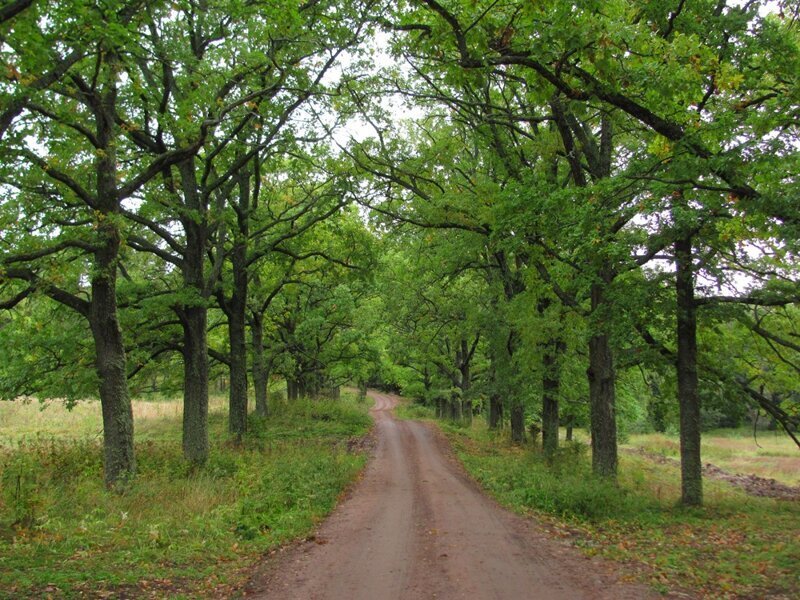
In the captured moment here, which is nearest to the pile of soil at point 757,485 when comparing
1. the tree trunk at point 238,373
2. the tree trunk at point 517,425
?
the tree trunk at point 517,425

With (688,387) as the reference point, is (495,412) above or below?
below

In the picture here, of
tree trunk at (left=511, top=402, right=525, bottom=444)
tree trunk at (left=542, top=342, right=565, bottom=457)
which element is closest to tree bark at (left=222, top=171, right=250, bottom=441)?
tree trunk at (left=542, top=342, right=565, bottom=457)

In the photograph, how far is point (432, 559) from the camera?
7461 mm

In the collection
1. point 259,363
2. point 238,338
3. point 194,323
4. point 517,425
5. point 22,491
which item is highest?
point 194,323

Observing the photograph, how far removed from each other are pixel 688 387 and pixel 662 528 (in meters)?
3.63

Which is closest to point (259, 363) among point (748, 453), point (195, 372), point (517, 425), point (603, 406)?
point (195, 372)

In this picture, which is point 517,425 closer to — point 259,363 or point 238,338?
point 259,363

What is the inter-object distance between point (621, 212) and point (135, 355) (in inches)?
495

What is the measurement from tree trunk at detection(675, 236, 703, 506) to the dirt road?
14.5ft

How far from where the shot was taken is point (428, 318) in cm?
2631

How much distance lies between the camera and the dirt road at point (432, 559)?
20.5 feet

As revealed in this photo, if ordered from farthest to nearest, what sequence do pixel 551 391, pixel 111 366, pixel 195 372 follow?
pixel 551 391 → pixel 195 372 → pixel 111 366

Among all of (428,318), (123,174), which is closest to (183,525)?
(123,174)

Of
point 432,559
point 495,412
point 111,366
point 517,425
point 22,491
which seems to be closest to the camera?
point 432,559
